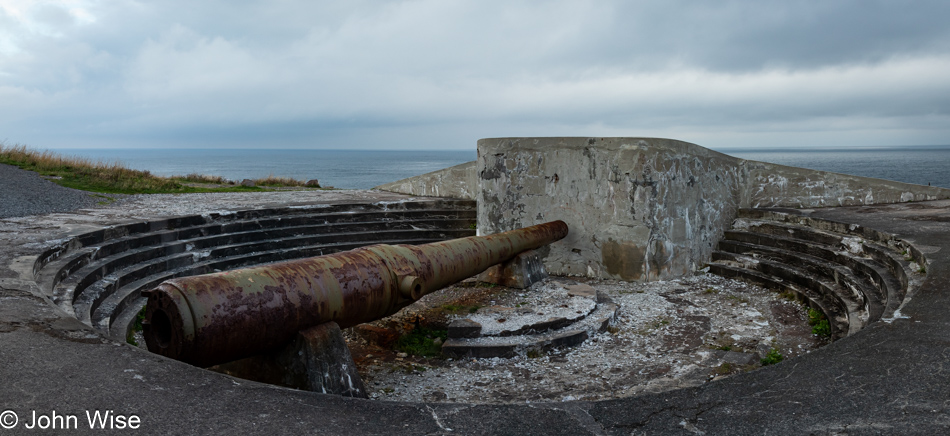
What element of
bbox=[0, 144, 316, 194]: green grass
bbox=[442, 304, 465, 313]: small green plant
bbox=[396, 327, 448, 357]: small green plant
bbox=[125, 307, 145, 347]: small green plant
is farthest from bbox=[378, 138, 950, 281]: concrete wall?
bbox=[0, 144, 316, 194]: green grass

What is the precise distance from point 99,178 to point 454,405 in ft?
53.0

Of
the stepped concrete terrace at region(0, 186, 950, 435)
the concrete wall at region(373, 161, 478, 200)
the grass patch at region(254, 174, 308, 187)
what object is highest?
the concrete wall at region(373, 161, 478, 200)

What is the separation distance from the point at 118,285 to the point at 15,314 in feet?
9.22

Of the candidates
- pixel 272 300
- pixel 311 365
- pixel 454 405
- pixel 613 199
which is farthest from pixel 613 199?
pixel 454 405

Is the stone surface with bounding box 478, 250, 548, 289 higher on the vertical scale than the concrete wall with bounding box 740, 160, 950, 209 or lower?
lower

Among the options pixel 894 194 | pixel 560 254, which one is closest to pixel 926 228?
pixel 894 194

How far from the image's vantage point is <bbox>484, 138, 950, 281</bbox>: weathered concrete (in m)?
9.09

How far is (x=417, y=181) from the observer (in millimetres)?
14297

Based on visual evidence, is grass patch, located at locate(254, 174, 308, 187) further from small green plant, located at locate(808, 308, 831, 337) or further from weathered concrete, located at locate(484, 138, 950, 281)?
small green plant, located at locate(808, 308, 831, 337)

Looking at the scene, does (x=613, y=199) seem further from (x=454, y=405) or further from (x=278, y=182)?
(x=278, y=182)

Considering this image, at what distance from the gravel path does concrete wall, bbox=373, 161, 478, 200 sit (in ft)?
20.9

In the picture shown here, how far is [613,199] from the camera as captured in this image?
30.2 feet

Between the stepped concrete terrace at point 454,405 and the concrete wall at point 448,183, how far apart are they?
623 cm

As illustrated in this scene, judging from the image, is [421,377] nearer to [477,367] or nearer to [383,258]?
[477,367]
